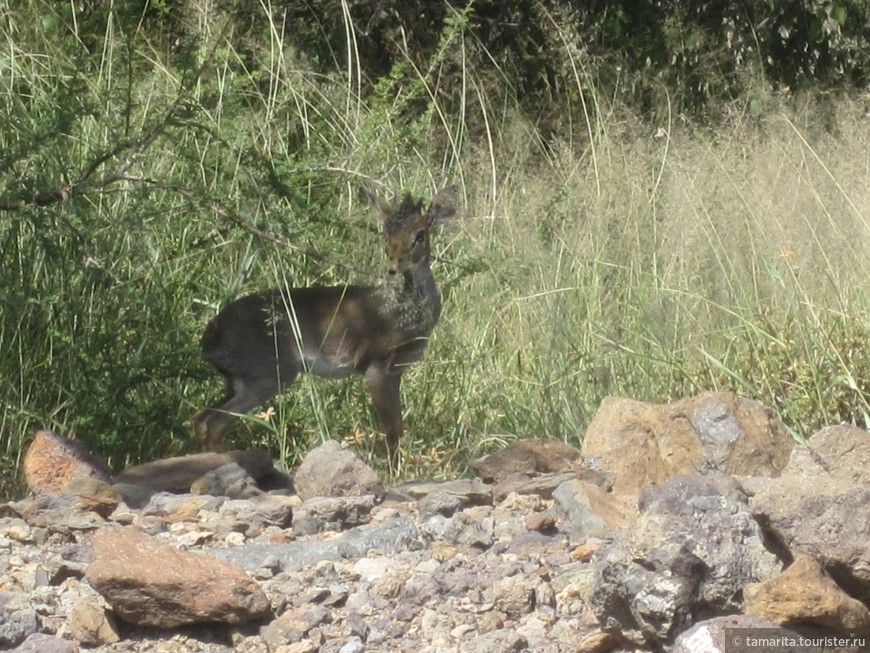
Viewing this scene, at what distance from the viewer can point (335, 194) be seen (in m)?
7.76

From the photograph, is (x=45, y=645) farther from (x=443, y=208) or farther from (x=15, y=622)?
(x=443, y=208)

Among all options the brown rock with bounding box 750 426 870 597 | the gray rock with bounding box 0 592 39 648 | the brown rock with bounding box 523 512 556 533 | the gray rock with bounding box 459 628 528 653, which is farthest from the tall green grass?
the gray rock with bounding box 459 628 528 653

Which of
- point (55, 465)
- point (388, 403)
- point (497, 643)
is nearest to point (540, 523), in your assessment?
point (497, 643)

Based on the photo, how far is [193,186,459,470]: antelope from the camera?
676 centimetres

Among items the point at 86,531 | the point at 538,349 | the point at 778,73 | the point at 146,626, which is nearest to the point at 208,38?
the point at 538,349

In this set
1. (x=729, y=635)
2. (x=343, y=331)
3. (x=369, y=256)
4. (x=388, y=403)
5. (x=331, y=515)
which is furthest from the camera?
(x=369, y=256)

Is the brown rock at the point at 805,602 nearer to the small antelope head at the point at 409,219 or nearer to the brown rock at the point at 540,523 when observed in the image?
the brown rock at the point at 540,523

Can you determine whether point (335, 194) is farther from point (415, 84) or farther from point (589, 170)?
point (589, 170)

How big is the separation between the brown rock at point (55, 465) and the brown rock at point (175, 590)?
1.54 m

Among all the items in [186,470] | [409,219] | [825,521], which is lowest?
[186,470]

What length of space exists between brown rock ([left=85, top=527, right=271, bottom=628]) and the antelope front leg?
8.20ft

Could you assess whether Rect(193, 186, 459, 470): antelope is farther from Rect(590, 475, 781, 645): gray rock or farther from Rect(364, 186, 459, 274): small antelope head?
Rect(590, 475, 781, 645): gray rock

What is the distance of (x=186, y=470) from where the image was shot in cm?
527

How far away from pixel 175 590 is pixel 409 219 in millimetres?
4040
